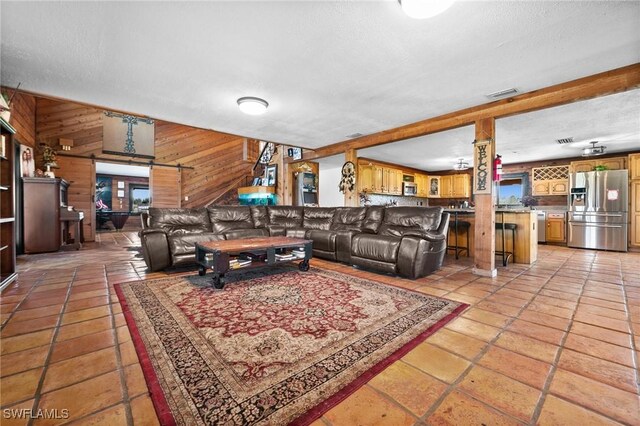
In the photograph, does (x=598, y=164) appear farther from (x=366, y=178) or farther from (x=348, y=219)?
(x=348, y=219)

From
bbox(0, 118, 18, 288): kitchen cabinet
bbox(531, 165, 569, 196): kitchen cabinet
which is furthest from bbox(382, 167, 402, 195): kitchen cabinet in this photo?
bbox(0, 118, 18, 288): kitchen cabinet

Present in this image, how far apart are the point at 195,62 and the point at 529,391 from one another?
3530 millimetres

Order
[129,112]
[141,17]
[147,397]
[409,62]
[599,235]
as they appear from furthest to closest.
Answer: [599,235], [129,112], [409,62], [141,17], [147,397]

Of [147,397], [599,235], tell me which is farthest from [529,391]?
[599,235]

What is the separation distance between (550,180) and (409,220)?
19.6ft

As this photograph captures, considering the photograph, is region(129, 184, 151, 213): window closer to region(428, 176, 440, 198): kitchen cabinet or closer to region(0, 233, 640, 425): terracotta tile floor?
region(0, 233, 640, 425): terracotta tile floor

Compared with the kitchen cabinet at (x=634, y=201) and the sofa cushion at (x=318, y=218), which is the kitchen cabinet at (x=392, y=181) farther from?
the kitchen cabinet at (x=634, y=201)

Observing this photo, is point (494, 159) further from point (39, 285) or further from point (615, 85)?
point (39, 285)

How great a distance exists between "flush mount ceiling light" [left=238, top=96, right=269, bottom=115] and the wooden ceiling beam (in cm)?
246

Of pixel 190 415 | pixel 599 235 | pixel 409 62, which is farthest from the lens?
pixel 599 235

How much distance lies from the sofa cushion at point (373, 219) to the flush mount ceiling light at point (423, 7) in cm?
301

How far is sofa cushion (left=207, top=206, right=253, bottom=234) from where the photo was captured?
14.4 feet

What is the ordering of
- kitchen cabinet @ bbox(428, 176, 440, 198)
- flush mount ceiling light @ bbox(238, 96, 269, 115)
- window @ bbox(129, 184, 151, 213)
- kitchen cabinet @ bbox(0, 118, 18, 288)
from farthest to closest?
window @ bbox(129, 184, 151, 213), kitchen cabinet @ bbox(428, 176, 440, 198), flush mount ceiling light @ bbox(238, 96, 269, 115), kitchen cabinet @ bbox(0, 118, 18, 288)

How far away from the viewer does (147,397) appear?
47.6 inches
